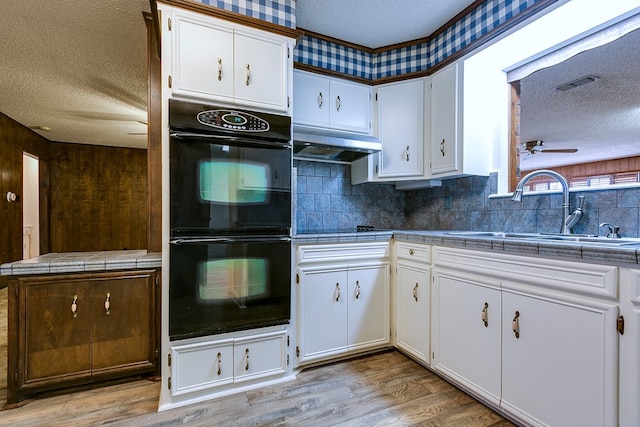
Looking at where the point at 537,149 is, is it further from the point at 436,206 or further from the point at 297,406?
the point at 297,406

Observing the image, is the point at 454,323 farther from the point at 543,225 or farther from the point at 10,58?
the point at 10,58

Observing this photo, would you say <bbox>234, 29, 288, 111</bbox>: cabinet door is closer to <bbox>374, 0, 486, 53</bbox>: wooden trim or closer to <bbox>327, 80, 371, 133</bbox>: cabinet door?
<bbox>327, 80, 371, 133</bbox>: cabinet door

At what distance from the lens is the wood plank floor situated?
1607 millimetres

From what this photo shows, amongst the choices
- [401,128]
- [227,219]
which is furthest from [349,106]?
[227,219]

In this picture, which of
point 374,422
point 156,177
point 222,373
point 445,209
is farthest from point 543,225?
point 156,177

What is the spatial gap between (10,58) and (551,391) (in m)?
4.63

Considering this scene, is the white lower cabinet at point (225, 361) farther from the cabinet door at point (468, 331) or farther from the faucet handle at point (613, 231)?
the faucet handle at point (613, 231)

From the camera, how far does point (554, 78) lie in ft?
6.76

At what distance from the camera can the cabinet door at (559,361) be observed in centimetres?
119

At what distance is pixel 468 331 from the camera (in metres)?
1.77

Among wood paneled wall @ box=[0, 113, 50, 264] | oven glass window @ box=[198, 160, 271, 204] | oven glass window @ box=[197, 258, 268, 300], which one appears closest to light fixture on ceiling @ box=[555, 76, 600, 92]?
oven glass window @ box=[198, 160, 271, 204]

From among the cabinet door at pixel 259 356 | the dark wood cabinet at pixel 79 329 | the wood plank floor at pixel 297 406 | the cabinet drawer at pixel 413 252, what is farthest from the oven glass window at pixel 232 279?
the cabinet drawer at pixel 413 252

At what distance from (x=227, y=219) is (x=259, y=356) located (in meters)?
0.86

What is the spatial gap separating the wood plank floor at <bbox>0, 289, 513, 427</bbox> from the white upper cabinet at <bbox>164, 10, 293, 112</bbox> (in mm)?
1713
